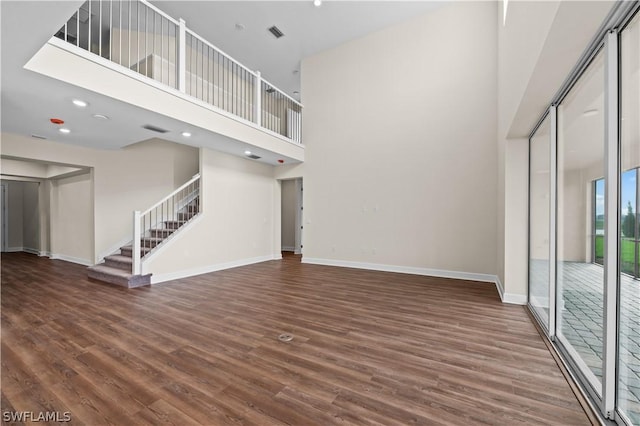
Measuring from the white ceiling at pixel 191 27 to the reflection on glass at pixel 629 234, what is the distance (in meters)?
3.44

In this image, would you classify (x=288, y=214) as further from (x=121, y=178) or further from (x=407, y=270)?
(x=407, y=270)

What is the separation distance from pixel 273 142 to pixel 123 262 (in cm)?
377

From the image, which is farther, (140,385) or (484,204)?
(484,204)

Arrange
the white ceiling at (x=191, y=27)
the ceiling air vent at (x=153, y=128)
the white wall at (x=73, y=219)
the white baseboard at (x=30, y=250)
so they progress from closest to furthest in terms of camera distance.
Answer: the white ceiling at (x=191, y=27) → the ceiling air vent at (x=153, y=128) → the white wall at (x=73, y=219) → the white baseboard at (x=30, y=250)

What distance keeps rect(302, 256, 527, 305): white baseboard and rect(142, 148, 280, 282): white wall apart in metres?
1.58

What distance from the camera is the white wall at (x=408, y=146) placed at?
499 centimetres

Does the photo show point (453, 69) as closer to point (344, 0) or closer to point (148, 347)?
point (344, 0)

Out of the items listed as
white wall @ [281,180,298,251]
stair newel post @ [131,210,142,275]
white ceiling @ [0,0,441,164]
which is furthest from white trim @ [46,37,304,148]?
white wall @ [281,180,298,251]

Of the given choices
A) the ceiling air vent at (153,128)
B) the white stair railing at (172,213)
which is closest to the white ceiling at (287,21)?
the ceiling air vent at (153,128)

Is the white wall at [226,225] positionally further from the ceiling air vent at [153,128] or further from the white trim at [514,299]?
Answer: the white trim at [514,299]

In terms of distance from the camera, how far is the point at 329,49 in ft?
21.9

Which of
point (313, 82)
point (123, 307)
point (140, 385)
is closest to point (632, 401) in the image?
point (140, 385)

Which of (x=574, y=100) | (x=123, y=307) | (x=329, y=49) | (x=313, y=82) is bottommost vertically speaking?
(x=123, y=307)

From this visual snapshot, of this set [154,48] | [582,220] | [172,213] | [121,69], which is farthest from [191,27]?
[582,220]
